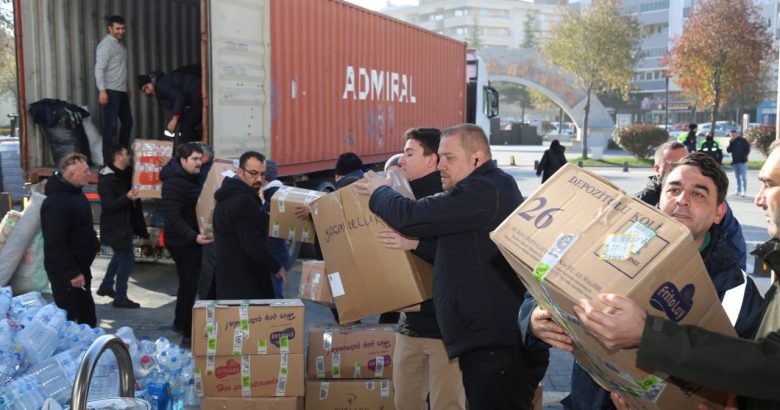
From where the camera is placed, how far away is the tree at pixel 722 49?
31.6 meters

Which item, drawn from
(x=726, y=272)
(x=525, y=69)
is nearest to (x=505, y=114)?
(x=525, y=69)

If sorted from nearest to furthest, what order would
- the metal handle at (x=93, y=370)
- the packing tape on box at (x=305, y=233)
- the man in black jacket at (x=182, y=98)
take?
the metal handle at (x=93, y=370) < the packing tape on box at (x=305, y=233) < the man in black jacket at (x=182, y=98)

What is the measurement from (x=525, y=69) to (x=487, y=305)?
1489 inches

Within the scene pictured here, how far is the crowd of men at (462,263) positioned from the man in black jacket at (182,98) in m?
1.10

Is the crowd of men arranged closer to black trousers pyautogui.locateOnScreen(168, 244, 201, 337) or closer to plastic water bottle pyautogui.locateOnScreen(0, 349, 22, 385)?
black trousers pyautogui.locateOnScreen(168, 244, 201, 337)

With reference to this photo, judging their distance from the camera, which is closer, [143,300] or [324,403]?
[324,403]

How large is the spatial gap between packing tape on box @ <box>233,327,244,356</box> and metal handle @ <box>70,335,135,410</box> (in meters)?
1.18

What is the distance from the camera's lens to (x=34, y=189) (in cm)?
866

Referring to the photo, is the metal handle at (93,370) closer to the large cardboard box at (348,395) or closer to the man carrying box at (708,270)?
the man carrying box at (708,270)

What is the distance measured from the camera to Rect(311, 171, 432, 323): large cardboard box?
4047mm

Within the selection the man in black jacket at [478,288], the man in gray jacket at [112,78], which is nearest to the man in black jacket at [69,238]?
the man in gray jacket at [112,78]

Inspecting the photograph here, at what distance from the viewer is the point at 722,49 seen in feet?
105

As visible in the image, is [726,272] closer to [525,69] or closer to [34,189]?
[34,189]

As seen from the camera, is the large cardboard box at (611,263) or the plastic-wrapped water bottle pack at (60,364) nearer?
the large cardboard box at (611,263)
